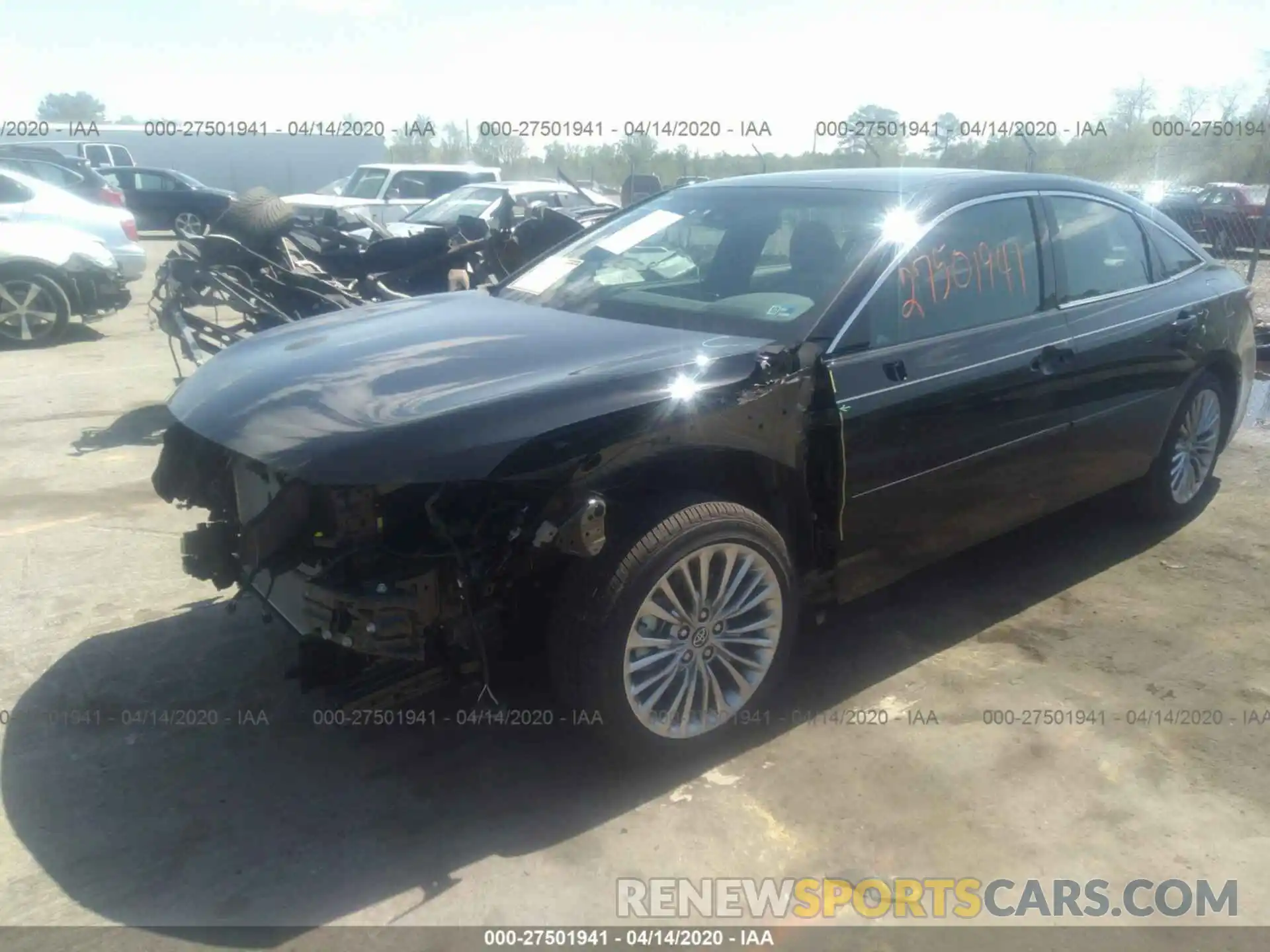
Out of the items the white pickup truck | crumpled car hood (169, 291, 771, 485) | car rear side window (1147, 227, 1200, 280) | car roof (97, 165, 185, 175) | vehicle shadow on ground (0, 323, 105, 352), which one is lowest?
vehicle shadow on ground (0, 323, 105, 352)

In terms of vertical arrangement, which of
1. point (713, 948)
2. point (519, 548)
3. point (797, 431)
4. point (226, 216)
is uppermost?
point (226, 216)

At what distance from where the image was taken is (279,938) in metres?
2.44

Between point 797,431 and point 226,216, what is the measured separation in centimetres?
605

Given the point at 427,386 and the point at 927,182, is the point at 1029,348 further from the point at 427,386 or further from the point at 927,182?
the point at 427,386

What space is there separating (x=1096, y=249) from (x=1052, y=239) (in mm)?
382

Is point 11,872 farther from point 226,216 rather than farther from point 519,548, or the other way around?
point 226,216

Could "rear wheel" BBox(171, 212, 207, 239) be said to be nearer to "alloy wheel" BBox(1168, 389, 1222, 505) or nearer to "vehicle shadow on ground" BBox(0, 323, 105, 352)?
"vehicle shadow on ground" BBox(0, 323, 105, 352)

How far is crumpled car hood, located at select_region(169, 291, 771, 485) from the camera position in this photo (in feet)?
8.67

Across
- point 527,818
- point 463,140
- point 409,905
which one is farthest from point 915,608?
point 463,140

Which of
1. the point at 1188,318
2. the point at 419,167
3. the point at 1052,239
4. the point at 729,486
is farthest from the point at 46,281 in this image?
the point at 1188,318

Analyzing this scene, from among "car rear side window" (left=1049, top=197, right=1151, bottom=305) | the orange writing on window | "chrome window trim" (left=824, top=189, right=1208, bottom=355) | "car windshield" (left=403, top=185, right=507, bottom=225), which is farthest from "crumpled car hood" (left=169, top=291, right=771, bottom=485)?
"car windshield" (left=403, top=185, right=507, bottom=225)

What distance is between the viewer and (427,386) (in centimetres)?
292

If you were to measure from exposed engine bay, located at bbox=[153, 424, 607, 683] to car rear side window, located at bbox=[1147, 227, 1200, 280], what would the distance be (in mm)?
3393

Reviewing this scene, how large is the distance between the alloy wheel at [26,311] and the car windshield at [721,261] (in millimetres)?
7274
